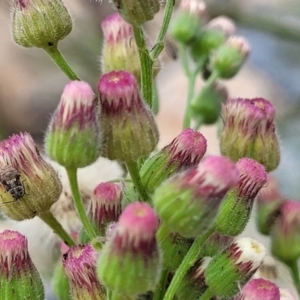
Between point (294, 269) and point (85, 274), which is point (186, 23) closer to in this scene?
point (294, 269)

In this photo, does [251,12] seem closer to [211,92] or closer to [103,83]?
[211,92]

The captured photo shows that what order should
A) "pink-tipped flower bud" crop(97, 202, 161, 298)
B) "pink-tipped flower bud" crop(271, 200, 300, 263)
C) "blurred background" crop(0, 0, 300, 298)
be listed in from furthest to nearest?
"blurred background" crop(0, 0, 300, 298) → "pink-tipped flower bud" crop(271, 200, 300, 263) → "pink-tipped flower bud" crop(97, 202, 161, 298)

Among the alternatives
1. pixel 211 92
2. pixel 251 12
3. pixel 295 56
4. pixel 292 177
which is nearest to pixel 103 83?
pixel 211 92

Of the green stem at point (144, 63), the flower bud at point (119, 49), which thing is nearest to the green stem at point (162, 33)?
the green stem at point (144, 63)

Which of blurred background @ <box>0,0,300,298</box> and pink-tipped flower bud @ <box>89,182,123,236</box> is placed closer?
pink-tipped flower bud @ <box>89,182,123,236</box>

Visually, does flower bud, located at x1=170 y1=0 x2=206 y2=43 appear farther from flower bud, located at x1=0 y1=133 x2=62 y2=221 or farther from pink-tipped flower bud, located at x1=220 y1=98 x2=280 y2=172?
flower bud, located at x1=0 y1=133 x2=62 y2=221

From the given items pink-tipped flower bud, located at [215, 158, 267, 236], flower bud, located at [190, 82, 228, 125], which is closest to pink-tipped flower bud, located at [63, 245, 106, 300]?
pink-tipped flower bud, located at [215, 158, 267, 236]
